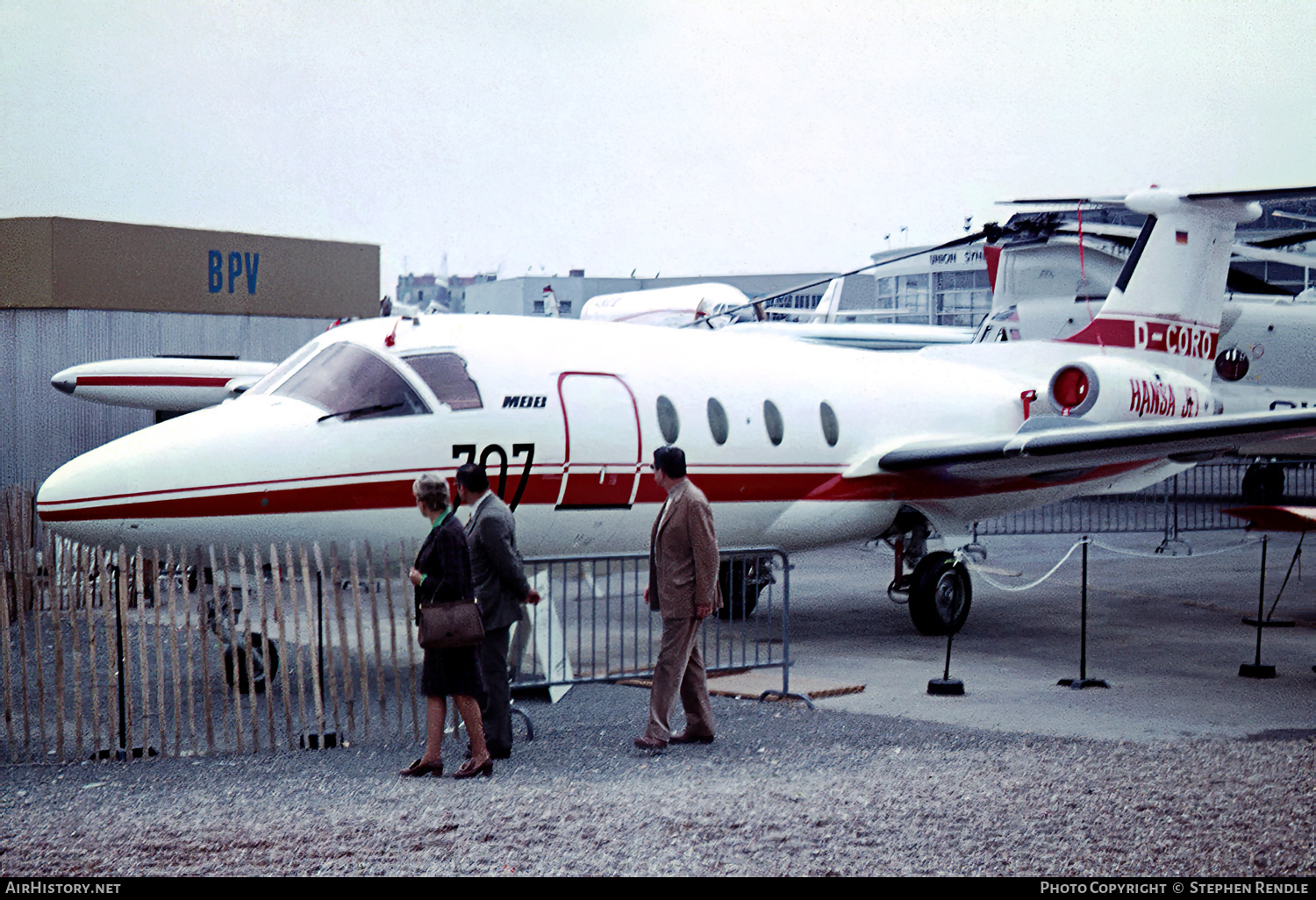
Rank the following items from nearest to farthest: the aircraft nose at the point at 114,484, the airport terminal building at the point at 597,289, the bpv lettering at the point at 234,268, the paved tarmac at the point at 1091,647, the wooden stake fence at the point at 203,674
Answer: the wooden stake fence at the point at 203,674 < the aircraft nose at the point at 114,484 < the paved tarmac at the point at 1091,647 < the bpv lettering at the point at 234,268 < the airport terminal building at the point at 597,289

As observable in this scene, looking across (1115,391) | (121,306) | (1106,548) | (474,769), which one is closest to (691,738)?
(474,769)

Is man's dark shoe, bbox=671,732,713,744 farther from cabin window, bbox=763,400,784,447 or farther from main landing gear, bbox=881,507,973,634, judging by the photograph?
main landing gear, bbox=881,507,973,634

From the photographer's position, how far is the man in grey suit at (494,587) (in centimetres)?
832

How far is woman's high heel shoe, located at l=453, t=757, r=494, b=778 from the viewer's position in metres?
7.91

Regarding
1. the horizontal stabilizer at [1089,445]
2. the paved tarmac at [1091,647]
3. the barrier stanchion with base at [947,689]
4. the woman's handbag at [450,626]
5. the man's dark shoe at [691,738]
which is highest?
the horizontal stabilizer at [1089,445]

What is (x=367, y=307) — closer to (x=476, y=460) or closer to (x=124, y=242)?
(x=124, y=242)

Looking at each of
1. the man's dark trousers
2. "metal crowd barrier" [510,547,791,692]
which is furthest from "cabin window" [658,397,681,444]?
the man's dark trousers

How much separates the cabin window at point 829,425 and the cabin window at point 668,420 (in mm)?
2104

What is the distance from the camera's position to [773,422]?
1366 cm

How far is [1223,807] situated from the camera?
275 inches

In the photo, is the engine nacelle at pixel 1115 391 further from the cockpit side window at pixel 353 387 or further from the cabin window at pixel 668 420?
the cockpit side window at pixel 353 387

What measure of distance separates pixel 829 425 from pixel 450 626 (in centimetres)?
713

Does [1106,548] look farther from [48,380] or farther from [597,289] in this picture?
[597,289]

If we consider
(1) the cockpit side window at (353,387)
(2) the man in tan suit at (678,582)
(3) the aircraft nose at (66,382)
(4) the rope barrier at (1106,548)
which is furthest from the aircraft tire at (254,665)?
(3) the aircraft nose at (66,382)
